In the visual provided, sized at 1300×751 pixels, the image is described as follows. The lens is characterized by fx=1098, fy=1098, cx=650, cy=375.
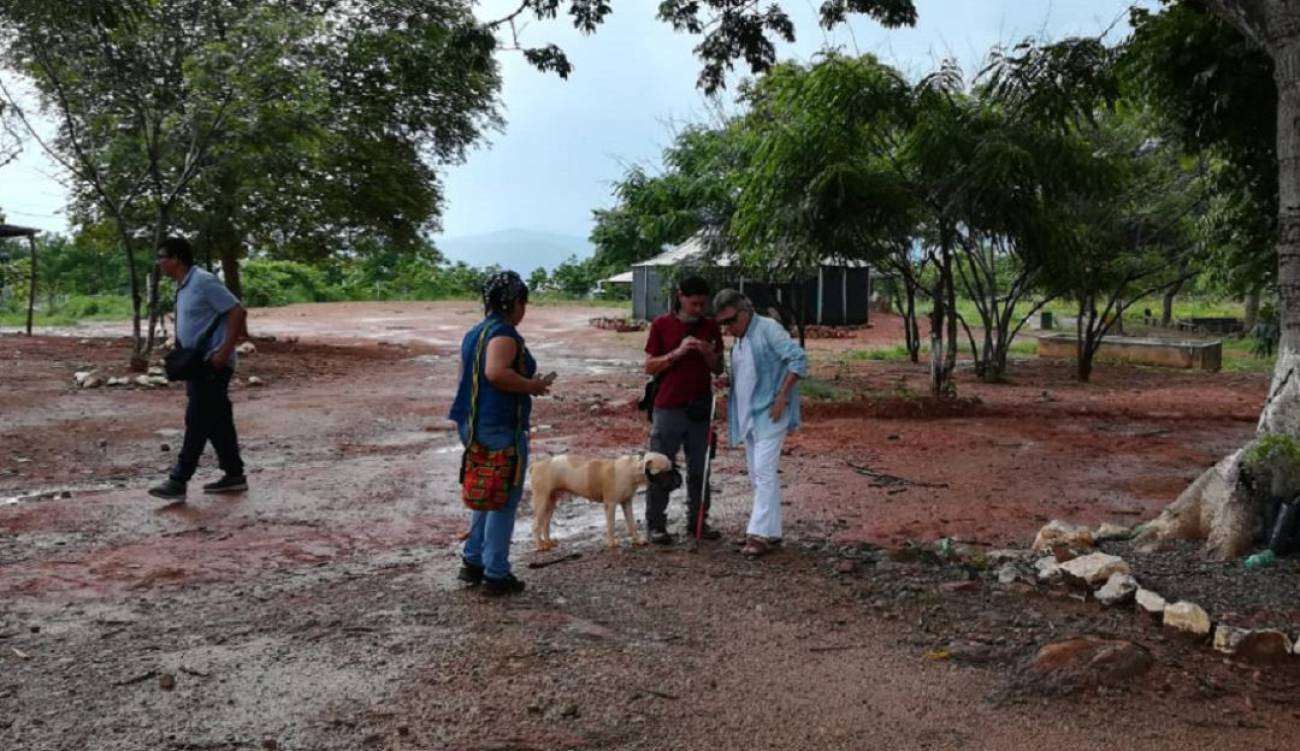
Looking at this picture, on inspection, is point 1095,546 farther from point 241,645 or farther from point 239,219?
point 239,219

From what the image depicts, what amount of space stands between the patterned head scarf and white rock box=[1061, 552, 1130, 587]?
3052 millimetres

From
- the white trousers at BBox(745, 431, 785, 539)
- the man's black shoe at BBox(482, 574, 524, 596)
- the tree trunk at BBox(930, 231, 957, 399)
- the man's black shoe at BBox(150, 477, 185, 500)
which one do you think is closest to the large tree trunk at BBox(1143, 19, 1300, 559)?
the white trousers at BBox(745, 431, 785, 539)

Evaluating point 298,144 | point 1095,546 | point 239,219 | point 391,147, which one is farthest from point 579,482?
point 391,147

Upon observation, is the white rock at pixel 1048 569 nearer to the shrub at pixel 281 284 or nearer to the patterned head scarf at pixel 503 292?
the patterned head scarf at pixel 503 292

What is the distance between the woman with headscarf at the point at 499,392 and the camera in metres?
5.09

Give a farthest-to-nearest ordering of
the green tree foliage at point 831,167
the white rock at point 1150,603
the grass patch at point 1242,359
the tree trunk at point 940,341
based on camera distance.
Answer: the grass patch at point 1242,359
the tree trunk at point 940,341
the green tree foliage at point 831,167
the white rock at point 1150,603

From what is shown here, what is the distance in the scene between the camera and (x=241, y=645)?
4.63 metres

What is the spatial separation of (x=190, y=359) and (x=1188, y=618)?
6249mm

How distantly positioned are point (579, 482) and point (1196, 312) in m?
39.7

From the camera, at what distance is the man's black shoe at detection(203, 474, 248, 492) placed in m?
8.04

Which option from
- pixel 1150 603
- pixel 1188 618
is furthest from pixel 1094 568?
pixel 1188 618

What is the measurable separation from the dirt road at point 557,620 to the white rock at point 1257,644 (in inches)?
4.1

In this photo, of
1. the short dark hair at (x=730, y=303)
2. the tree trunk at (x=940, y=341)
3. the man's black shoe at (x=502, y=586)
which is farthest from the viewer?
the tree trunk at (x=940, y=341)

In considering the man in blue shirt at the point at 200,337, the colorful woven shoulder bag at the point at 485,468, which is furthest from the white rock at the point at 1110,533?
the man in blue shirt at the point at 200,337
